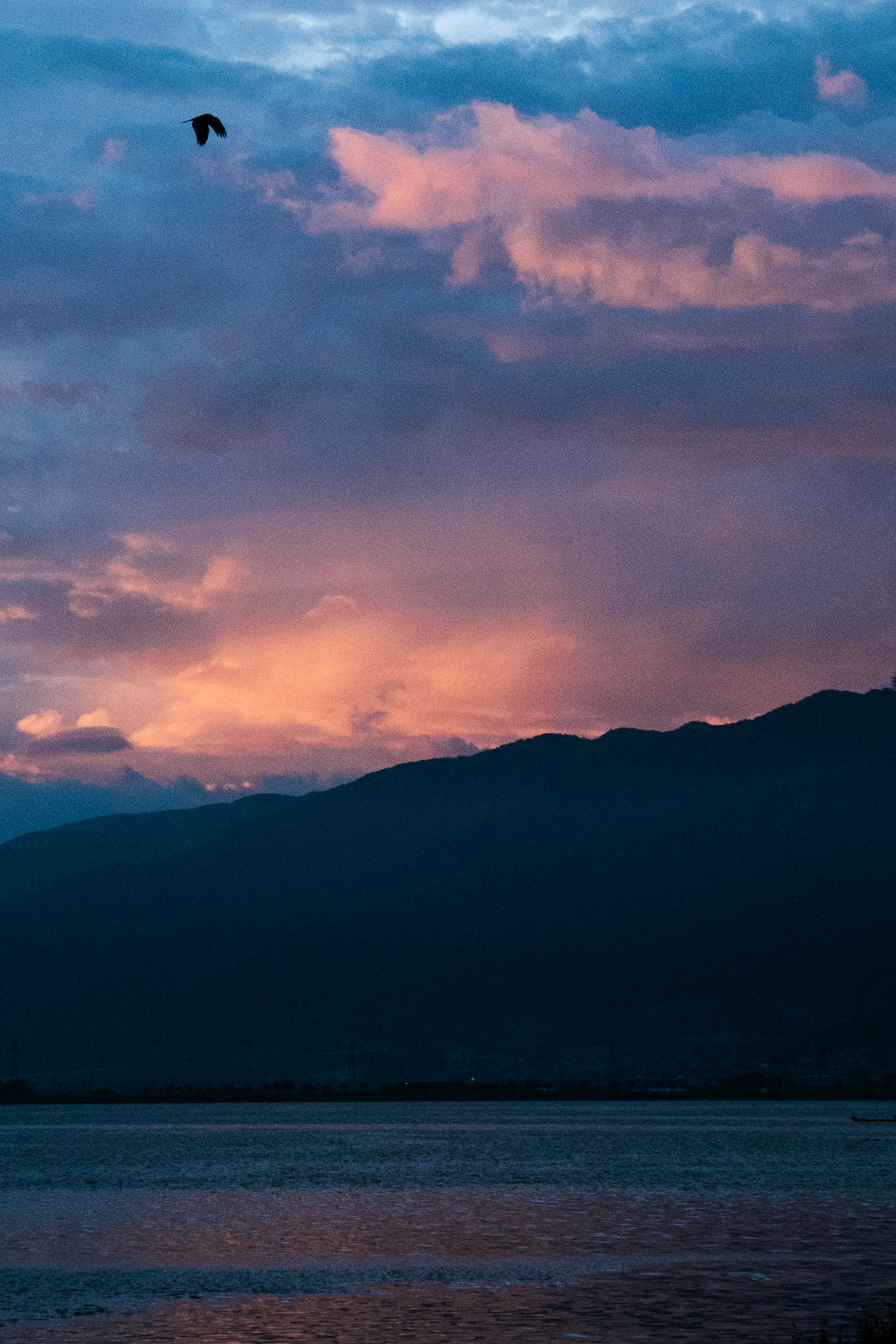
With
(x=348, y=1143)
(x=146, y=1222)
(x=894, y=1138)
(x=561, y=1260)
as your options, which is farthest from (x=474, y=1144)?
(x=561, y=1260)

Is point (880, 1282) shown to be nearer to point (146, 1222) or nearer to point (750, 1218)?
point (750, 1218)

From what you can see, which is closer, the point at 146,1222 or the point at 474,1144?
the point at 146,1222

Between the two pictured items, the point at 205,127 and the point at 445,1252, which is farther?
the point at 445,1252

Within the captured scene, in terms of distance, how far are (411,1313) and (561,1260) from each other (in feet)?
45.7

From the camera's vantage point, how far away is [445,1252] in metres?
62.5

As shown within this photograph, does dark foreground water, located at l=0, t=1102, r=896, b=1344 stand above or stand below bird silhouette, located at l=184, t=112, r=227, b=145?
below

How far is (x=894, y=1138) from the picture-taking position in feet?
614

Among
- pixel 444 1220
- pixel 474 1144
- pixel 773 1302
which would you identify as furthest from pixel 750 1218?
pixel 474 1144

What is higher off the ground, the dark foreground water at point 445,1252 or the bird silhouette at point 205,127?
the bird silhouette at point 205,127

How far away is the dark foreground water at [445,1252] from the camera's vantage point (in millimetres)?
43625

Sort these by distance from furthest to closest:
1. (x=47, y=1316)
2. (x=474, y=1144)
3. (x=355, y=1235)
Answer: (x=474, y=1144) < (x=355, y=1235) < (x=47, y=1316)

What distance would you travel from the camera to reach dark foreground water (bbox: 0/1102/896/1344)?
4362cm

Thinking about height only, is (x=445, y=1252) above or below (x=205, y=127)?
below

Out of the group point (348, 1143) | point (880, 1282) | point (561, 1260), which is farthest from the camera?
point (348, 1143)
